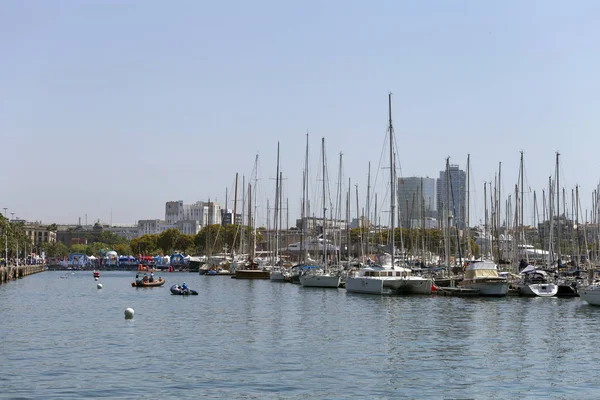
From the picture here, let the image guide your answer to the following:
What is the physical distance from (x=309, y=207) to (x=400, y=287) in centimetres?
4116

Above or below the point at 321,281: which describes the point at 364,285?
below

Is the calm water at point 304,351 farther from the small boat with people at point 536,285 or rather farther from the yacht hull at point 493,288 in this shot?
the small boat with people at point 536,285

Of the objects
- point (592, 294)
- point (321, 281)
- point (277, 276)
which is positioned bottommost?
point (592, 294)

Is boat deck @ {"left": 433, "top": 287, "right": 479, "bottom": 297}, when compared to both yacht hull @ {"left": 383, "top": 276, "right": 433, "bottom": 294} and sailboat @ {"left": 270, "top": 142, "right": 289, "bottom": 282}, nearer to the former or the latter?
yacht hull @ {"left": 383, "top": 276, "right": 433, "bottom": 294}

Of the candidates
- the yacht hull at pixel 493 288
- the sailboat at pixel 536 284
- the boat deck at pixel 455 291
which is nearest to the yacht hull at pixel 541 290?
the sailboat at pixel 536 284

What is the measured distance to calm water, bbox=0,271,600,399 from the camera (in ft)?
112

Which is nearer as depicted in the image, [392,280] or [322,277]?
[392,280]

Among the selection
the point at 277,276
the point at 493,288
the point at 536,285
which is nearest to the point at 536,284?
the point at 536,285

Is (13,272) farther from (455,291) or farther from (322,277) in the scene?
(455,291)

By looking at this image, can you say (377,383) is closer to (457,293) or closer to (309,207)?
(457,293)

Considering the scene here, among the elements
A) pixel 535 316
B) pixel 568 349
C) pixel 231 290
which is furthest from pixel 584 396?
pixel 231 290

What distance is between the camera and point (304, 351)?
44.0 metres

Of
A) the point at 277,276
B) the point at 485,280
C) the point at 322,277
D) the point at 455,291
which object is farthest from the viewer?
the point at 277,276

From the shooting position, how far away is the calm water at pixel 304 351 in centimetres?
3416
